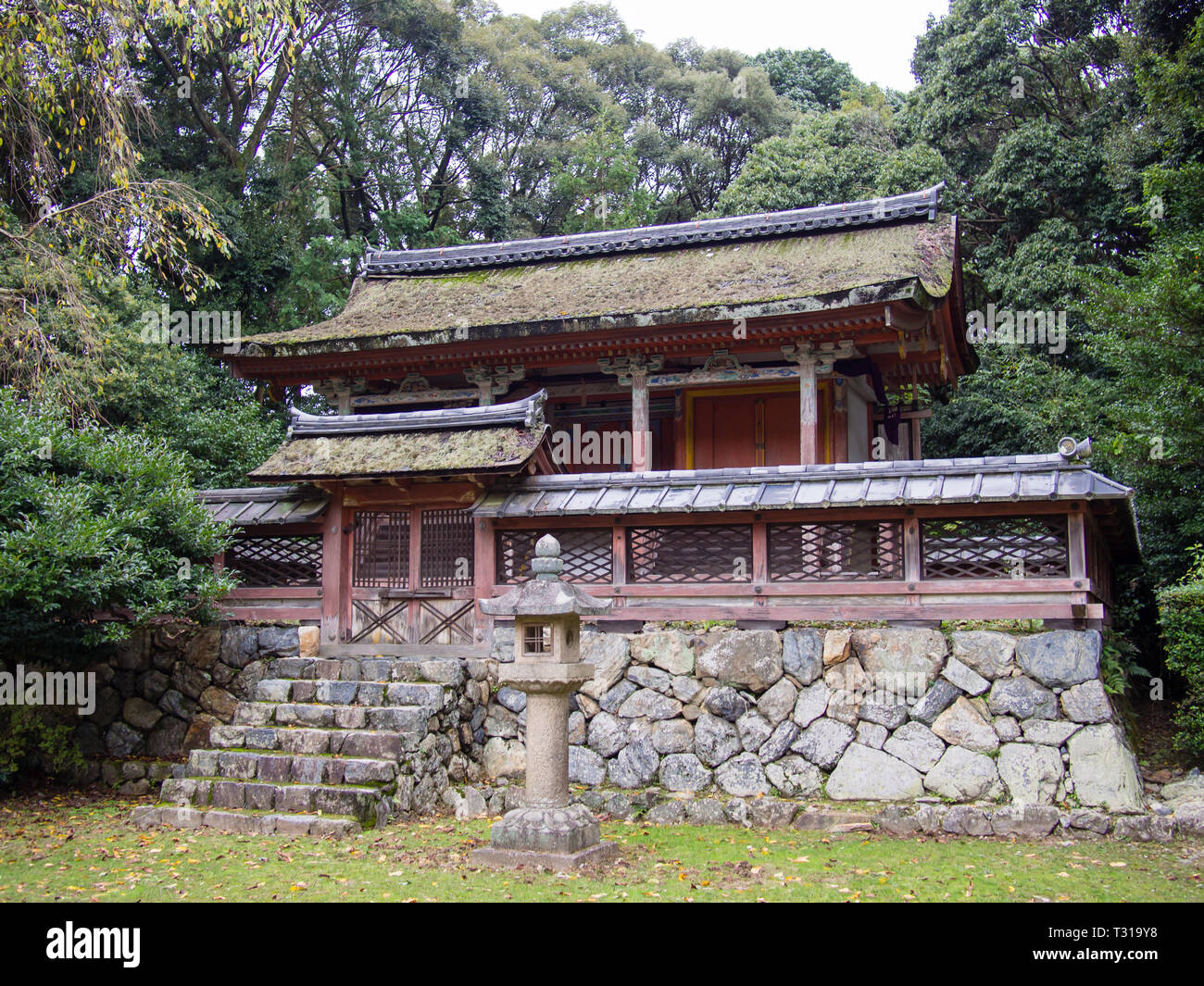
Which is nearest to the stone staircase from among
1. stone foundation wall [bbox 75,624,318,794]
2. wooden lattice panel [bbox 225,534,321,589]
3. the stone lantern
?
stone foundation wall [bbox 75,624,318,794]

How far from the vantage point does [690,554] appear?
11.2 meters

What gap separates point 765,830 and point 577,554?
376 cm

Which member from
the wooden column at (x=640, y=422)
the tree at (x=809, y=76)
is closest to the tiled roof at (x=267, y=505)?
the wooden column at (x=640, y=422)

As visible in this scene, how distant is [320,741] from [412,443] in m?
3.81

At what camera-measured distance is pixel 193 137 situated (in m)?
26.5

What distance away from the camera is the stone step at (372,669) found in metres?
10.9

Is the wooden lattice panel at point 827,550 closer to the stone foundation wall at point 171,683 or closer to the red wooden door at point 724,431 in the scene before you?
the red wooden door at point 724,431

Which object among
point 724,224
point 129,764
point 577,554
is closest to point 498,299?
point 724,224

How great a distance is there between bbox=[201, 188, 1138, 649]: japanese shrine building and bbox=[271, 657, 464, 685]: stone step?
0.71m

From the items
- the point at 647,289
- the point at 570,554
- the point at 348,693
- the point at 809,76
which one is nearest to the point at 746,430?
the point at 647,289

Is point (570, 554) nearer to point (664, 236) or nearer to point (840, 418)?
point (840, 418)

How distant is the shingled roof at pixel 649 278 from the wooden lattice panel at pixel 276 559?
4178 mm

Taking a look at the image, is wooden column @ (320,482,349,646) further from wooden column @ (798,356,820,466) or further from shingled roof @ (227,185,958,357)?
wooden column @ (798,356,820,466)

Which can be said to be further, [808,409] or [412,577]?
[808,409]
